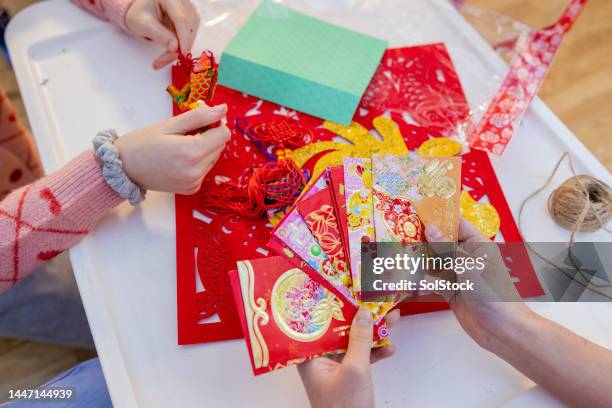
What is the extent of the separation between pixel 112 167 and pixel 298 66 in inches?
14.8

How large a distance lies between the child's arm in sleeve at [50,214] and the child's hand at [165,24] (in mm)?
270

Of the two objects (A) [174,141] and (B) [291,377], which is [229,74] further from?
(B) [291,377]

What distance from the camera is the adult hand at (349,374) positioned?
0.55m

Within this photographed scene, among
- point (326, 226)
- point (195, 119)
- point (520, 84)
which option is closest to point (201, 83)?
point (195, 119)

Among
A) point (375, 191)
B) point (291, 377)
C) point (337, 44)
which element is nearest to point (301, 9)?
point (337, 44)

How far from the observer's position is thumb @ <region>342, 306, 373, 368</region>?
1.84ft

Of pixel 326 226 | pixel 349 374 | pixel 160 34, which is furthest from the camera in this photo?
pixel 160 34

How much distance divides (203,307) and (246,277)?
0.37 ft

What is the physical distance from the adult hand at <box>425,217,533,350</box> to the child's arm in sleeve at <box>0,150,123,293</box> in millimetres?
500

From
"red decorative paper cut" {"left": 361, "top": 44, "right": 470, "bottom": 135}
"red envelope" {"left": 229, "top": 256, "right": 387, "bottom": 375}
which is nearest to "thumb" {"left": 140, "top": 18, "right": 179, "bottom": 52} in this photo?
"red decorative paper cut" {"left": 361, "top": 44, "right": 470, "bottom": 135}

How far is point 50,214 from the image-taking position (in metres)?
0.68

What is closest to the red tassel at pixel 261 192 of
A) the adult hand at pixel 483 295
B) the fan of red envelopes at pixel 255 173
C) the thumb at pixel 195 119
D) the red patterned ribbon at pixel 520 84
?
the fan of red envelopes at pixel 255 173

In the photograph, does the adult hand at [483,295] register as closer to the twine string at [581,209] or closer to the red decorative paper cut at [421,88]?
the twine string at [581,209]

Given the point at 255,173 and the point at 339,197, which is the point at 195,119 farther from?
the point at 339,197
